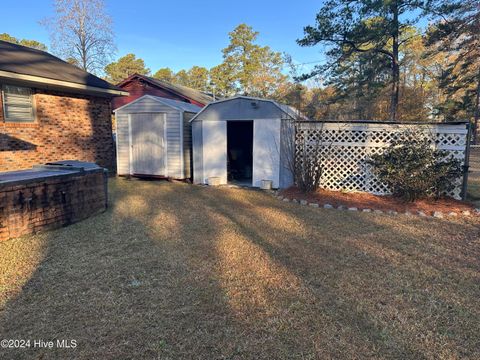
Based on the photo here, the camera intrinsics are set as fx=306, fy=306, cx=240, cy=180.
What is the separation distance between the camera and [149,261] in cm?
363

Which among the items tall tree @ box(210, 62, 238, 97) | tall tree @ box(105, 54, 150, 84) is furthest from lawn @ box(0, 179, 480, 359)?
tall tree @ box(105, 54, 150, 84)

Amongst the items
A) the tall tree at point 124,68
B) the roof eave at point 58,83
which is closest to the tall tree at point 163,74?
the tall tree at point 124,68

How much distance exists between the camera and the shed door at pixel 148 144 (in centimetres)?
932

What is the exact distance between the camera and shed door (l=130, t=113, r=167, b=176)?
30.6 feet

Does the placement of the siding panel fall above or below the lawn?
above

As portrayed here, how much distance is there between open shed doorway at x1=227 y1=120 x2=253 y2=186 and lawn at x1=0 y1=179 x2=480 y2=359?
537cm

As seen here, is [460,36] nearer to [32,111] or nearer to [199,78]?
[32,111]

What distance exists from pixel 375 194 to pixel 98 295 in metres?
6.33

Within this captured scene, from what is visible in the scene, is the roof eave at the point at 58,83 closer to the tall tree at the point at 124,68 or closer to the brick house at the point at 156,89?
the brick house at the point at 156,89

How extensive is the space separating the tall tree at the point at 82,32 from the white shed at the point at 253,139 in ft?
60.7

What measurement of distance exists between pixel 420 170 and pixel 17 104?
375 inches

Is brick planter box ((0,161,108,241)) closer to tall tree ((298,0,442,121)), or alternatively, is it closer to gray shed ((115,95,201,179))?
gray shed ((115,95,201,179))

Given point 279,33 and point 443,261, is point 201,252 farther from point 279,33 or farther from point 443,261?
point 279,33

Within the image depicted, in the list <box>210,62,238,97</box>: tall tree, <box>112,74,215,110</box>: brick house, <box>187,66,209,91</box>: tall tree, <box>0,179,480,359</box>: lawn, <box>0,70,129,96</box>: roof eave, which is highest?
<box>187,66,209,91</box>: tall tree
